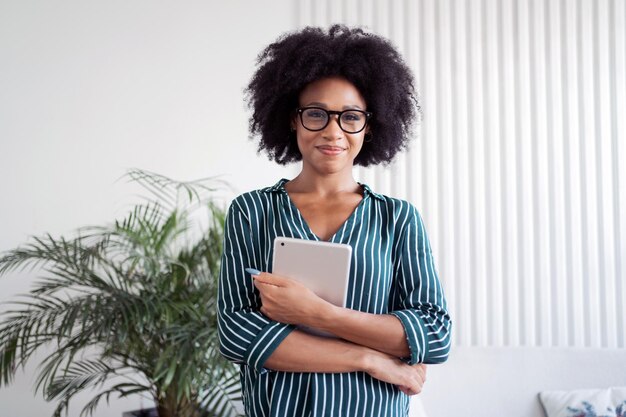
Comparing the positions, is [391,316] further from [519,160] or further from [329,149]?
[519,160]

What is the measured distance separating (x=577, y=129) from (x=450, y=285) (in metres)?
1.04

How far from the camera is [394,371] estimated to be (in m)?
1.32

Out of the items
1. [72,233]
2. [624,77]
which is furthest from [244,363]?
[624,77]

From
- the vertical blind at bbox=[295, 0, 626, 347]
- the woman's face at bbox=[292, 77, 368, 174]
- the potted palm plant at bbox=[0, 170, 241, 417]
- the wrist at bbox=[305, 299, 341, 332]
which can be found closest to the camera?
the wrist at bbox=[305, 299, 341, 332]

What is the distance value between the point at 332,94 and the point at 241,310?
42 cm

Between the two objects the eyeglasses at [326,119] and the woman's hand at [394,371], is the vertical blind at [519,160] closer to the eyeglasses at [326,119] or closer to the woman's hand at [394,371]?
the eyeglasses at [326,119]

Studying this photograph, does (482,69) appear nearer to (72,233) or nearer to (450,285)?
(450,285)

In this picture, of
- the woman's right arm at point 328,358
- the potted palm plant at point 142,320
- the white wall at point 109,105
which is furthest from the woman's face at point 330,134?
the white wall at point 109,105

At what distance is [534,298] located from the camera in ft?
13.3

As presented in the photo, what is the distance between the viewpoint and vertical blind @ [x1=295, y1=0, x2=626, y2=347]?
4.04 metres

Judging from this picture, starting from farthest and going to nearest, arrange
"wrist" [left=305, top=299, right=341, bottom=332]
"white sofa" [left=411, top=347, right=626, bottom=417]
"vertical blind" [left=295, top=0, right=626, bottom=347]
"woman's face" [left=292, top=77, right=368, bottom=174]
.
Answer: "vertical blind" [left=295, top=0, right=626, bottom=347] < "white sofa" [left=411, top=347, right=626, bottom=417] < "woman's face" [left=292, top=77, right=368, bottom=174] < "wrist" [left=305, top=299, right=341, bottom=332]

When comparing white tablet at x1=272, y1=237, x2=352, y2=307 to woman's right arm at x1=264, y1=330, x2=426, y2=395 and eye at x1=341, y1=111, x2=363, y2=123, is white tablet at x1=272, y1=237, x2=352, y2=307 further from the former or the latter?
eye at x1=341, y1=111, x2=363, y2=123

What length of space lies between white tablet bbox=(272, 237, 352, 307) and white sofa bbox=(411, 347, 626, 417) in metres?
1.91

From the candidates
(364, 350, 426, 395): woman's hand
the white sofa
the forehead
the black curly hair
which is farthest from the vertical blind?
(364, 350, 426, 395): woman's hand
